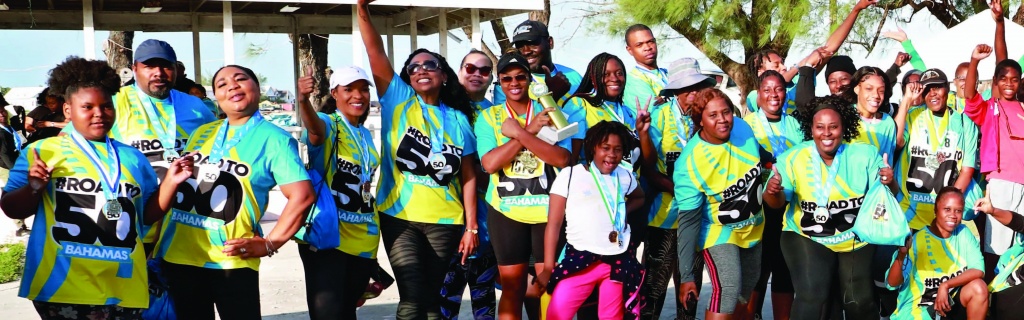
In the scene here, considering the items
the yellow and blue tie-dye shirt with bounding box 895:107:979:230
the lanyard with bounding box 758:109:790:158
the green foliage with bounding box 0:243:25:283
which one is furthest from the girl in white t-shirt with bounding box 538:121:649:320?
the green foliage with bounding box 0:243:25:283

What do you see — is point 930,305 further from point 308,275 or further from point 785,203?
point 308,275

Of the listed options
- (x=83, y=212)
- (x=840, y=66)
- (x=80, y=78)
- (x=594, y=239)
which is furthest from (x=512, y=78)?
(x=840, y=66)

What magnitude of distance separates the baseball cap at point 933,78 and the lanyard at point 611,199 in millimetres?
2747

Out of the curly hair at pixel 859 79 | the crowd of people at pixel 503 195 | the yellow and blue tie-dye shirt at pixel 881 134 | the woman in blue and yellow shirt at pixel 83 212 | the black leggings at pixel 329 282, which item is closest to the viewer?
the woman in blue and yellow shirt at pixel 83 212

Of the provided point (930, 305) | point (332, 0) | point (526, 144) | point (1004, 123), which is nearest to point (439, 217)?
point (526, 144)

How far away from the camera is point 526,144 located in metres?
5.88

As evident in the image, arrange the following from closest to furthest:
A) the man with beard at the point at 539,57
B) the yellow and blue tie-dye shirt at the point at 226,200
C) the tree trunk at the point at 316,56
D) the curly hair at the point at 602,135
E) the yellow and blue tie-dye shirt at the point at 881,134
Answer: the yellow and blue tie-dye shirt at the point at 226,200, the curly hair at the point at 602,135, the man with beard at the point at 539,57, the yellow and blue tie-dye shirt at the point at 881,134, the tree trunk at the point at 316,56

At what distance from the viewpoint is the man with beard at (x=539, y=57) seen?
6672 mm

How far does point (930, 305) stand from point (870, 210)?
920mm

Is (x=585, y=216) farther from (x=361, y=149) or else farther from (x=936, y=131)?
(x=936, y=131)

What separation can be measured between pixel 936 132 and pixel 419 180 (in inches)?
151

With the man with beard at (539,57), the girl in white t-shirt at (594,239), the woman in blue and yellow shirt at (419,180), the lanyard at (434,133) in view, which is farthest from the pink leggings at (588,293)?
the man with beard at (539,57)

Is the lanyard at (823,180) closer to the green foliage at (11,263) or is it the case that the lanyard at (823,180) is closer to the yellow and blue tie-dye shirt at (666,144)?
the yellow and blue tie-dye shirt at (666,144)

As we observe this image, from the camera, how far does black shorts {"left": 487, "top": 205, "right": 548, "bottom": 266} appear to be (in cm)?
605
